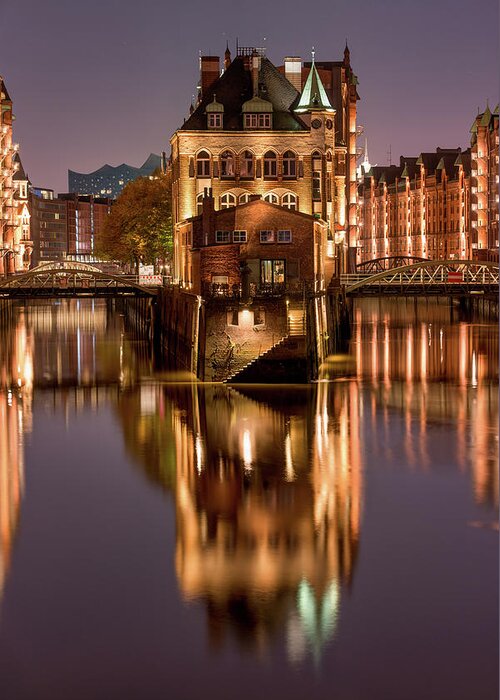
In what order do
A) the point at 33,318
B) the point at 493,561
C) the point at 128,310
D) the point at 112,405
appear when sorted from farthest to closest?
the point at 128,310 < the point at 33,318 < the point at 112,405 < the point at 493,561

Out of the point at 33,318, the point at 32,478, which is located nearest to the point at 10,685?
the point at 32,478

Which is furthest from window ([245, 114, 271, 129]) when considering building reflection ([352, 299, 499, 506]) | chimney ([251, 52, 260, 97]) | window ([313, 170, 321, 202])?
building reflection ([352, 299, 499, 506])

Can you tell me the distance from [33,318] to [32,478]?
2958 inches

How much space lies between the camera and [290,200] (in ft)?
229

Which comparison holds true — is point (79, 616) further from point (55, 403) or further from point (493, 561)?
point (55, 403)

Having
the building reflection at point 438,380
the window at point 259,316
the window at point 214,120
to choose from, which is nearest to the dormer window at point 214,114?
the window at point 214,120

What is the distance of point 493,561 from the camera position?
26.7 metres

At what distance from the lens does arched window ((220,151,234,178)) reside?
68.9 m

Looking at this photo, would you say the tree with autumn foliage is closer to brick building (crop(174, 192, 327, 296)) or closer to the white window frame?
the white window frame

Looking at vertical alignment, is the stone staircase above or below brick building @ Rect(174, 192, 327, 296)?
below

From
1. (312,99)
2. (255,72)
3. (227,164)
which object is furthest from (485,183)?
(227,164)

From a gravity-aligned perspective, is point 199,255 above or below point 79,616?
above

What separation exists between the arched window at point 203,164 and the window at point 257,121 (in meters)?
2.88

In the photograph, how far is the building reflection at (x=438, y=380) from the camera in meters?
38.5
